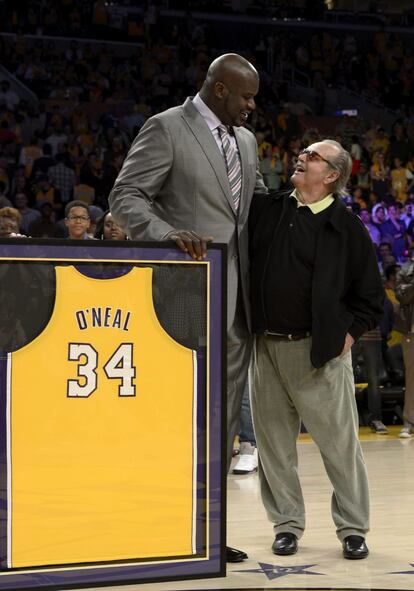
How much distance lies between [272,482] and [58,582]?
132 centimetres

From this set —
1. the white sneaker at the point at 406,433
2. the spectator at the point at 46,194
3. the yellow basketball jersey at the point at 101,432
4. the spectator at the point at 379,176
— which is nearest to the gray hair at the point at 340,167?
the yellow basketball jersey at the point at 101,432

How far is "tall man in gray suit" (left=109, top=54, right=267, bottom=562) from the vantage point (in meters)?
4.02

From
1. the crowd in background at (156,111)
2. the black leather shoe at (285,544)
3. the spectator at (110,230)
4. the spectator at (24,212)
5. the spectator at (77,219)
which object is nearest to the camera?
the black leather shoe at (285,544)

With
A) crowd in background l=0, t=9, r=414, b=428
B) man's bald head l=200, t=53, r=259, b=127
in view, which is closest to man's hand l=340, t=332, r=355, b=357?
man's bald head l=200, t=53, r=259, b=127

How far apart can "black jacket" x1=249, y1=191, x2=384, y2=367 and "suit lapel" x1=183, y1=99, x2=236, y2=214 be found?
0.32 metres

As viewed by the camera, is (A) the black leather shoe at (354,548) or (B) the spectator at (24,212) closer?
(A) the black leather shoe at (354,548)

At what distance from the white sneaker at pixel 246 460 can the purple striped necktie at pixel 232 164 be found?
2963 millimetres

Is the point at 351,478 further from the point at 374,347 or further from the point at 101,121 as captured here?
the point at 101,121

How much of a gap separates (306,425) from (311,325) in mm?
417

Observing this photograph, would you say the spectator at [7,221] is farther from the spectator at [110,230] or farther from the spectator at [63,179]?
the spectator at [63,179]

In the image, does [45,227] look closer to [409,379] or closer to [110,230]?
[409,379]

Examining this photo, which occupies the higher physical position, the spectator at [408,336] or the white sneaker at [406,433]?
the spectator at [408,336]

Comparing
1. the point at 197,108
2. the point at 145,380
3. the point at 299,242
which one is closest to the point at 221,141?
the point at 197,108

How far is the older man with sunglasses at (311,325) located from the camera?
429 cm
